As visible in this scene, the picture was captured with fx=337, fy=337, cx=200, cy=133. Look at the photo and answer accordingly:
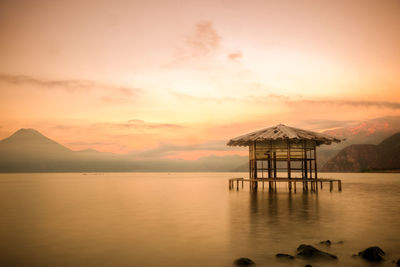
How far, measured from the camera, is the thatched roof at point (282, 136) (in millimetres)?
26891

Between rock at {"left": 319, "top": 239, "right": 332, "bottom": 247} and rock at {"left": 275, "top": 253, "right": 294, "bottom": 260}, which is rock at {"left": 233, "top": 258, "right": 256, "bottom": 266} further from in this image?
rock at {"left": 319, "top": 239, "right": 332, "bottom": 247}

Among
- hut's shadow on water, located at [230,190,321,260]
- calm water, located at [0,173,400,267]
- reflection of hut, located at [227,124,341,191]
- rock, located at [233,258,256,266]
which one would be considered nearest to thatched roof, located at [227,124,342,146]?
reflection of hut, located at [227,124,341,191]

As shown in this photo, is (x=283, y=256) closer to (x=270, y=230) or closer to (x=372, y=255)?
(x=372, y=255)

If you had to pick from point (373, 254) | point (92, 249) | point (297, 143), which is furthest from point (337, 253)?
point (297, 143)

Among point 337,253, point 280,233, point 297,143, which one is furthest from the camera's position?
point 297,143

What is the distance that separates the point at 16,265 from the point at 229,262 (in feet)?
17.2

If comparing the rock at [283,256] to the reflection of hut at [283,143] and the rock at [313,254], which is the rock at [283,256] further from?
the reflection of hut at [283,143]

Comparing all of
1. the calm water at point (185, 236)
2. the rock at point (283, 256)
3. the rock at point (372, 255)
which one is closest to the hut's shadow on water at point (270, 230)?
the calm water at point (185, 236)

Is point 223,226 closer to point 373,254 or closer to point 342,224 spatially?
point 342,224

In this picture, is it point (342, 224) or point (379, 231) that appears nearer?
point (379, 231)

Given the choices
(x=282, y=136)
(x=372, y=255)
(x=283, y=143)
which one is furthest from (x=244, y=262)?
(x=283, y=143)

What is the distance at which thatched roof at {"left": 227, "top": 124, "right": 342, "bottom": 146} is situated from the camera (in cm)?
2689

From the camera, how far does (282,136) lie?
2673 centimetres

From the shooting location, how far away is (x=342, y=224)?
1396cm
